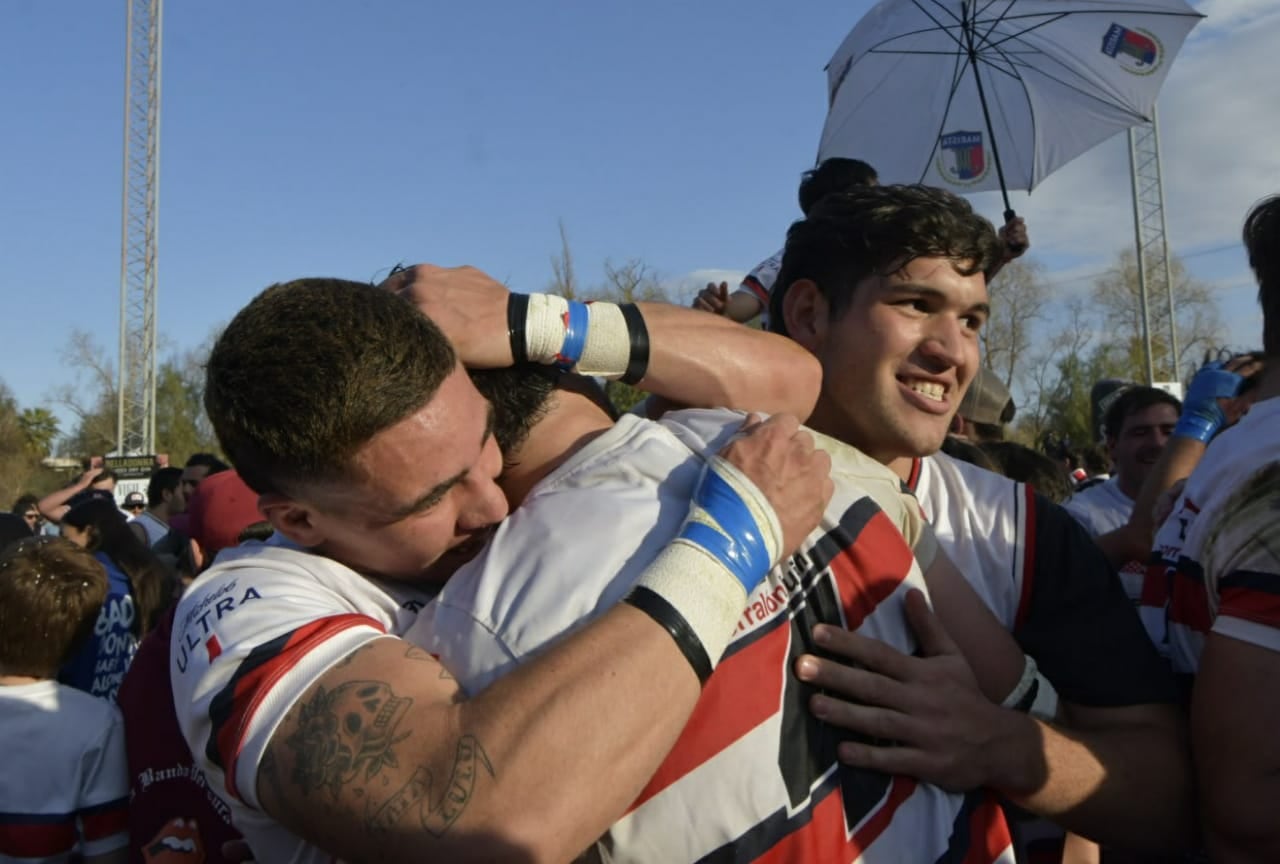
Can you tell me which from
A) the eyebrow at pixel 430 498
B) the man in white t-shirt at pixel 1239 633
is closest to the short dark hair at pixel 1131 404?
the man in white t-shirt at pixel 1239 633

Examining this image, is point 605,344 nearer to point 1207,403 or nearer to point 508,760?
point 508,760

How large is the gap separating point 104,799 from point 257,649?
6.83ft

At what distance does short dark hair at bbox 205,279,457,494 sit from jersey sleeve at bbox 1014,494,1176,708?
136cm

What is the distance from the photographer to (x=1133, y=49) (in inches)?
248

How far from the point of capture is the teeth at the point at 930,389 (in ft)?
8.39

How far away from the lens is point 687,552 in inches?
64.7

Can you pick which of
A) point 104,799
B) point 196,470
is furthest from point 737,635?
point 196,470

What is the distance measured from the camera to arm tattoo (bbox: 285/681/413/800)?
1.51m

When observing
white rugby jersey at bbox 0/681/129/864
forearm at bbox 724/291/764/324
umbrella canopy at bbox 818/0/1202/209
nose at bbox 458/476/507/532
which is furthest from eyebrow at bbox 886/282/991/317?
umbrella canopy at bbox 818/0/1202/209

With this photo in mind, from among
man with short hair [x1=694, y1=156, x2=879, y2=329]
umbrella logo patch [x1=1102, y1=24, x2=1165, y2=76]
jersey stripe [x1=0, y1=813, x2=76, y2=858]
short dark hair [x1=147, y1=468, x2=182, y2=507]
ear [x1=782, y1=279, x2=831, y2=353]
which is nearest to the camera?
ear [x1=782, y1=279, x2=831, y2=353]

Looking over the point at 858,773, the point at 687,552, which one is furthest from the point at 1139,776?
the point at 687,552

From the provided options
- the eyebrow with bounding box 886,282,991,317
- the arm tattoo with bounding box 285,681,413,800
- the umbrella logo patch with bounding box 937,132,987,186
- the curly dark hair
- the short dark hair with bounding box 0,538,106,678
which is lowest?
the curly dark hair

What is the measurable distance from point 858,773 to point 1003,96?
563cm

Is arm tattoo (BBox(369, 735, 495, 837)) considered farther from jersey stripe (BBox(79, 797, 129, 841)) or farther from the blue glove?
the blue glove
